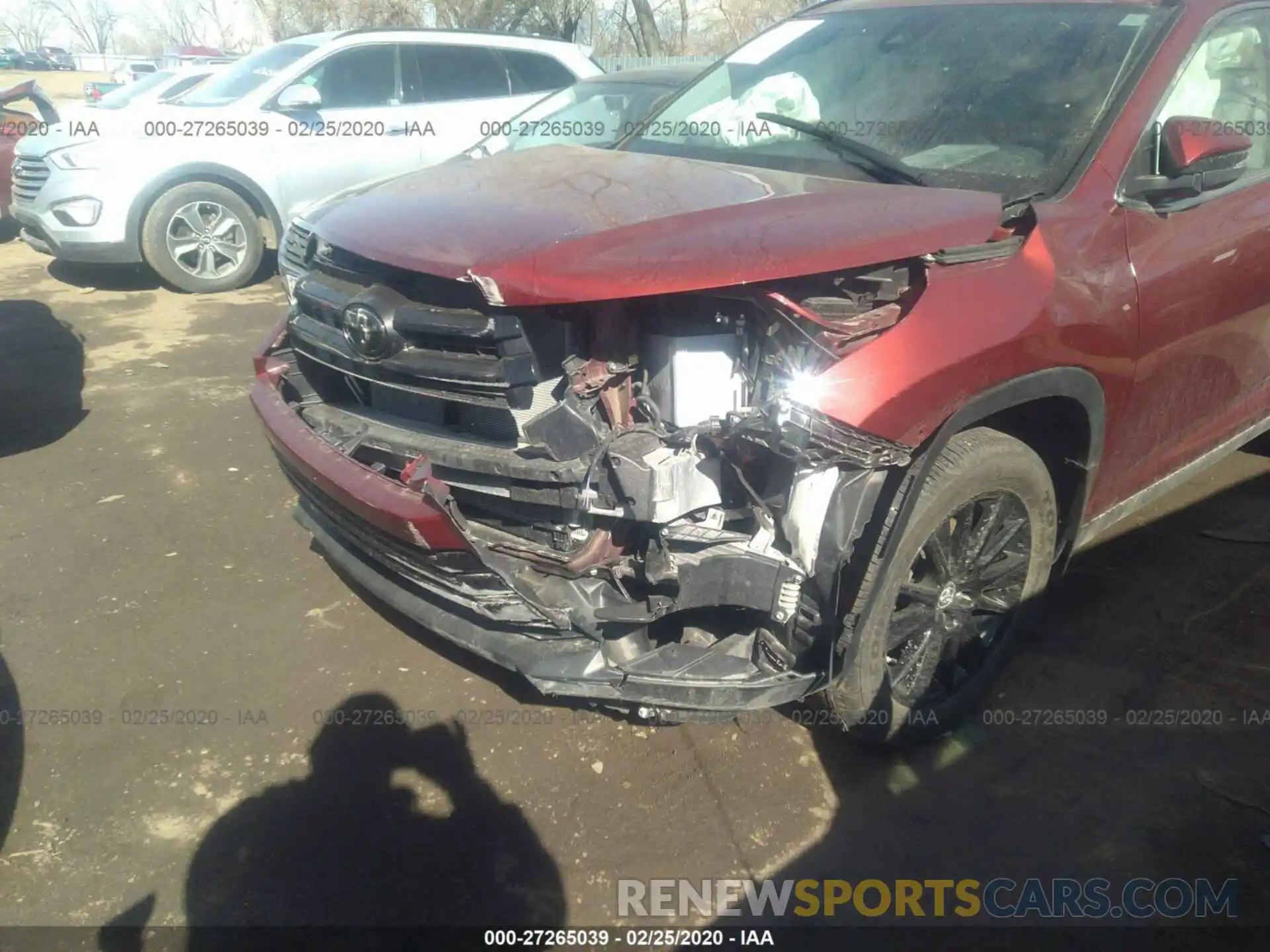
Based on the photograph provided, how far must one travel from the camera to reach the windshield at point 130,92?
8.96 metres

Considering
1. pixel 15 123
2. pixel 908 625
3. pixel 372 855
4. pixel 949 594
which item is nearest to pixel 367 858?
pixel 372 855

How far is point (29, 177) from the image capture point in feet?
25.8

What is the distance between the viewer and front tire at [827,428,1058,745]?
240cm

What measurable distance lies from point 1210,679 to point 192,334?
20.9ft

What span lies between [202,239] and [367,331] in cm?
613

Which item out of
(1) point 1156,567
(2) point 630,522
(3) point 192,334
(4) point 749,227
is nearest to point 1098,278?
(4) point 749,227

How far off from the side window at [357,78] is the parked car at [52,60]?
47573mm

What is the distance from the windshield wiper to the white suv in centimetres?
533

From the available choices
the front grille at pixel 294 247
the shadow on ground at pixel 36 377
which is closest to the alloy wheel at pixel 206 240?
the shadow on ground at pixel 36 377

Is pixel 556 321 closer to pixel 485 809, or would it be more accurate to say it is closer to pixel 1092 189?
pixel 485 809

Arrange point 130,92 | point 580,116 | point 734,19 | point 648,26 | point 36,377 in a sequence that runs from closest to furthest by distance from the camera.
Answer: point 36,377 → point 580,116 → point 130,92 → point 648,26 → point 734,19

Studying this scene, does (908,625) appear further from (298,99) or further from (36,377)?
(298,99)

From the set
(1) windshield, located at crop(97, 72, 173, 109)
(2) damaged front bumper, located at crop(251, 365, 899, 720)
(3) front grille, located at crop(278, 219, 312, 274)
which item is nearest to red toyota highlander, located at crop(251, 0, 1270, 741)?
(2) damaged front bumper, located at crop(251, 365, 899, 720)

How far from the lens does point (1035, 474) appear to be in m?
2.69
